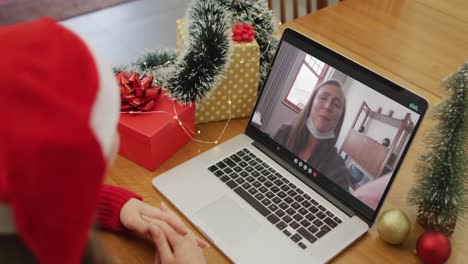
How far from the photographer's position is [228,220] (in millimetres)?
884

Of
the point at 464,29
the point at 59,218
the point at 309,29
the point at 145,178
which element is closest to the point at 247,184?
the point at 145,178

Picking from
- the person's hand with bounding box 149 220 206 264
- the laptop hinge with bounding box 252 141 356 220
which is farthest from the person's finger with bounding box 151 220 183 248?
the laptop hinge with bounding box 252 141 356 220

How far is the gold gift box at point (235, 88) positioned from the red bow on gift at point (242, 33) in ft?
0.04

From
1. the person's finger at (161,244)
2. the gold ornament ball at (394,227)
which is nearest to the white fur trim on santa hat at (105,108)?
the person's finger at (161,244)

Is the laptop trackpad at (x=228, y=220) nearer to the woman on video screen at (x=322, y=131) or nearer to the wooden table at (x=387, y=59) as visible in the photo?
the wooden table at (x=387, y=59)

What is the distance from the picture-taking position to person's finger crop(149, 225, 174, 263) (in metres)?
0.80

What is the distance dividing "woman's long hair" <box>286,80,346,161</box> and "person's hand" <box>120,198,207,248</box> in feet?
0.88

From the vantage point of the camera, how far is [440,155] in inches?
32.1

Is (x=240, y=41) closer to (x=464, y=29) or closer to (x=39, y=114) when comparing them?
(x=39, y=114)

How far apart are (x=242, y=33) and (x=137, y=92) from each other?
257 mm

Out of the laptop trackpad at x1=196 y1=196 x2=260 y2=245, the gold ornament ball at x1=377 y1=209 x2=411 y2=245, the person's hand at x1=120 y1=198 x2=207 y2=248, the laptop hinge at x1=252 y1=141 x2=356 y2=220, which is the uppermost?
the gold ornament ball at x1=377 y1=209 x2=411 y2=245

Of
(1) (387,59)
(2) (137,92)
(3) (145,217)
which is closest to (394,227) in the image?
(3) (145,217)

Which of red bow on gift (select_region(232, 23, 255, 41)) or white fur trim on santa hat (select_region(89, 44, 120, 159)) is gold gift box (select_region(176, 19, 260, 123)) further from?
white fur trim on santa hat (select_region(89, 44, 120, 159))

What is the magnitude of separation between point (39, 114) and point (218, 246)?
1.49 feet
